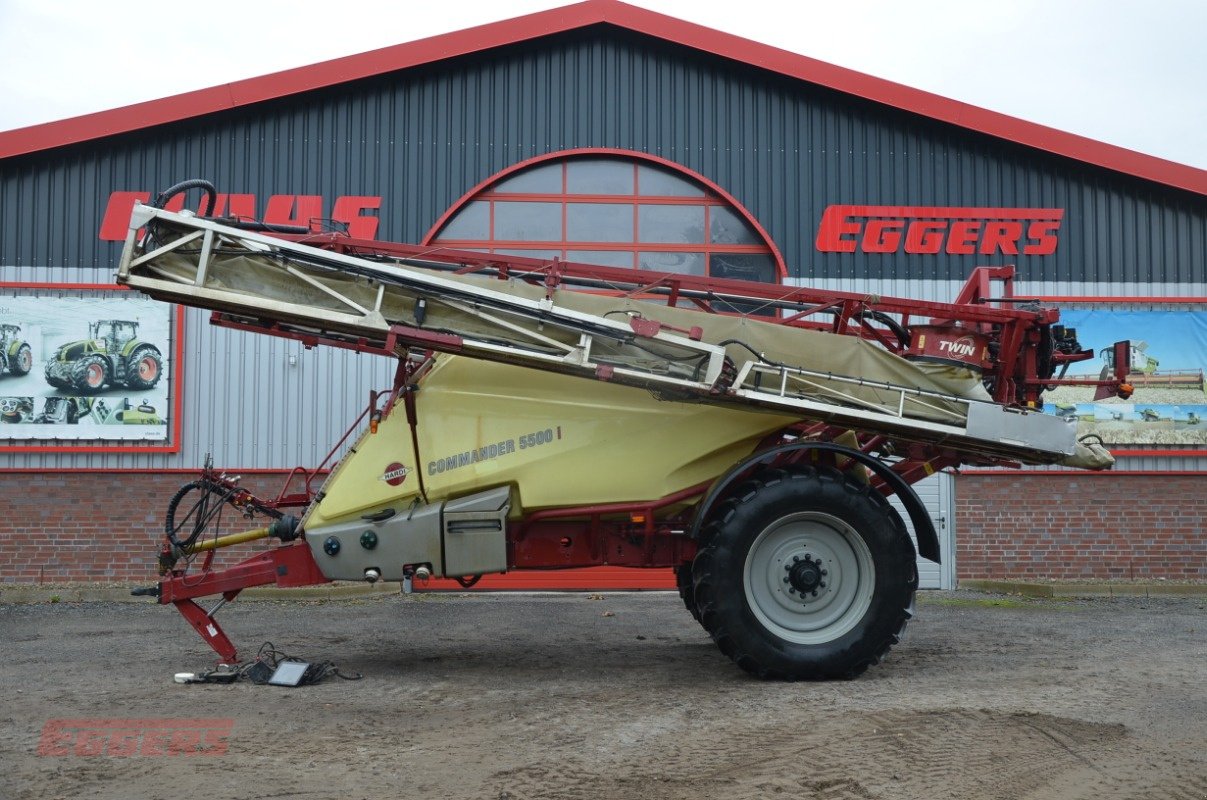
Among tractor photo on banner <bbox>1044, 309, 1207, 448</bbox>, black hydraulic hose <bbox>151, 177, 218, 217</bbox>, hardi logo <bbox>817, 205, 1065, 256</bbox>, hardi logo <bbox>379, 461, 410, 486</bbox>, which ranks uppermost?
hardi logo <bbox>817, 205, 1065, 256</bbox>

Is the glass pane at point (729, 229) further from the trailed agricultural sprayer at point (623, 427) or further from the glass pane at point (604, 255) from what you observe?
the trailed agricultural sprayer at point (623, 427)

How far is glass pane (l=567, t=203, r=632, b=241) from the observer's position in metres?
15.4

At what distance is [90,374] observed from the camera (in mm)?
14727

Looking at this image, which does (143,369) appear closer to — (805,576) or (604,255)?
(604,255)

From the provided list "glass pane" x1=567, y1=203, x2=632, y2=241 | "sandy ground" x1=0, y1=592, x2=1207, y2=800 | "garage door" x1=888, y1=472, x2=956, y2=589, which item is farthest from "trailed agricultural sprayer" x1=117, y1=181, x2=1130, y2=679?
"glass pane" x1=567, y1=203, x2=632, y2=241

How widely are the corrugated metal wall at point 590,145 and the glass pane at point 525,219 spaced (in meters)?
0.57

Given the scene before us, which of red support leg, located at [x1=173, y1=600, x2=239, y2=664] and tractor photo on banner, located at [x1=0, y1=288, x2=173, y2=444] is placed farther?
tractor photo on banner, located at [x1=0, y1=288, x2=173, y2=444]

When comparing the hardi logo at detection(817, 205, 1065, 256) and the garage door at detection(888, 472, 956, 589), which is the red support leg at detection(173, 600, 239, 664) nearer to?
the garage door at detection(888, 472, 956, 589)

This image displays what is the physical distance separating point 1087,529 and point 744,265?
18.3 ft

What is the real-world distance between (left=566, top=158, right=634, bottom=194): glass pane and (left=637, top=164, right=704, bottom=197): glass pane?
171mm

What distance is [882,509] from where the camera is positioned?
826cm

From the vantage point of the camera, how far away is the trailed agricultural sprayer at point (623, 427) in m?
7.88

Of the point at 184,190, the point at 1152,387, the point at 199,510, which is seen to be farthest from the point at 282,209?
the point at 1152,387

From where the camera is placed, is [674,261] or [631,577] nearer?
[631,577]
